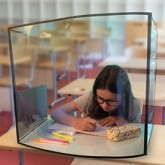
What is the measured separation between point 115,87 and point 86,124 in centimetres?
24

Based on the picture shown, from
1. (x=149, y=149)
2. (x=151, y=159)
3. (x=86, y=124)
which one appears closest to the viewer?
(x=151, y=159)

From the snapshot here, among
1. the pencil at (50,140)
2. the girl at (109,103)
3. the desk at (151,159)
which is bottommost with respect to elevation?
the desk at (151,159)

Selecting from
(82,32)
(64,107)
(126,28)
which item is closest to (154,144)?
(64,107)

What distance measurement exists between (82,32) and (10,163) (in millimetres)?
4956

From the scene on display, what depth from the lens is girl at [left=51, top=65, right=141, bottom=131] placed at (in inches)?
61.5

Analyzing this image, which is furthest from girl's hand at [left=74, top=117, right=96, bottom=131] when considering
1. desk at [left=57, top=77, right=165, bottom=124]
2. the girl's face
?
desk at [left=57, top=77, right=165, bottom=124]

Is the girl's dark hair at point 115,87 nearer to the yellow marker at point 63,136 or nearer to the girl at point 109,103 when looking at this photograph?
the girl at point 109,103

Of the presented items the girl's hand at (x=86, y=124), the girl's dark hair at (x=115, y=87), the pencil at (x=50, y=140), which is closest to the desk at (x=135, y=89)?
the girl's dark hair at (x=115, y=87)

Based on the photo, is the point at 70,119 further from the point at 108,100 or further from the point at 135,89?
the point at 135,89

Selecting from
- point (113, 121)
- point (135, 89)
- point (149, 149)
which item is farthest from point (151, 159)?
point (135, 89)

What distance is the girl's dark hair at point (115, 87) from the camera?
156 cm

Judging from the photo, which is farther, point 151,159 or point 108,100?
point 108,100

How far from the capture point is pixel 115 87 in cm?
156

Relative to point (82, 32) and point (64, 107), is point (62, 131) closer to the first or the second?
point (64, 107)
